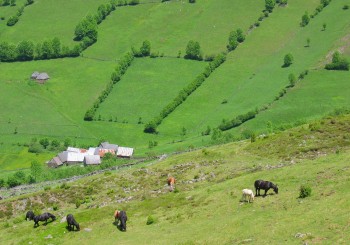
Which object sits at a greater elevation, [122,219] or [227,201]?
[227,201]

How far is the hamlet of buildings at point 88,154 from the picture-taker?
600 feet

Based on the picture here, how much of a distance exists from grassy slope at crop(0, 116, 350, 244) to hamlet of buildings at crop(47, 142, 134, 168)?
76.2 meters

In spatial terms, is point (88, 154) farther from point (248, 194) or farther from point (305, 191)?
point (305, 191)

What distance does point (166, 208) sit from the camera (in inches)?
2960

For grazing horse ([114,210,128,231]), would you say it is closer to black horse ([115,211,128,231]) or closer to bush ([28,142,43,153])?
black horse ([115,211,128,231])

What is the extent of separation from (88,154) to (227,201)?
409 ft

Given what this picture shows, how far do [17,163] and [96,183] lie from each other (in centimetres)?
9721

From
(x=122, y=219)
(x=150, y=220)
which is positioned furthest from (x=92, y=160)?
(x=122, y=219)

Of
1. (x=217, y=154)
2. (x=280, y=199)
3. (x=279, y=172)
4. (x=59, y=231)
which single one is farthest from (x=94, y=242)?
(x=217, y=154)

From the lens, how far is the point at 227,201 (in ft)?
232

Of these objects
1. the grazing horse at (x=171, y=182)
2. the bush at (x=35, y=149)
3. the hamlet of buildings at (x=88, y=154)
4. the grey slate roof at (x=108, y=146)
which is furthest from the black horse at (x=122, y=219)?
the bush at (x=35, y=149)

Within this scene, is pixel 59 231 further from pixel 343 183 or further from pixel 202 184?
pixel 343 183

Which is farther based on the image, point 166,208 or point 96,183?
point 96,183

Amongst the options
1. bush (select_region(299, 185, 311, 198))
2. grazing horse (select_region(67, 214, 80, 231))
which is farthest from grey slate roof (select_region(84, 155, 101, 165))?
bush (select_region(299, 185, 311, 198))
